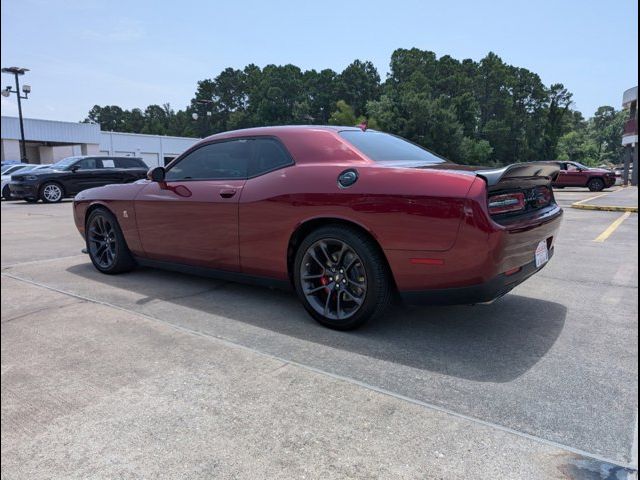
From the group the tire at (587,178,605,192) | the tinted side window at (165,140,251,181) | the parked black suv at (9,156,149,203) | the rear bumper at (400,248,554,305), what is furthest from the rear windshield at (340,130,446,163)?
the tire at (587,178,605,192)

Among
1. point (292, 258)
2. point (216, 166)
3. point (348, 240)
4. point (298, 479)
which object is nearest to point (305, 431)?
point (298, 479)

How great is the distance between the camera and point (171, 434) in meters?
2.06

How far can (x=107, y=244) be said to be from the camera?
4.98m

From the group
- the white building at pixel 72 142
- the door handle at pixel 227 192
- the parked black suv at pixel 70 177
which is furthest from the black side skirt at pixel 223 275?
the white building at pixel 72 142

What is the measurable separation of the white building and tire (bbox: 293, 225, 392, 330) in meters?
38.4

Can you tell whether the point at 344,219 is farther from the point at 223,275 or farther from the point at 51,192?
the point at 51,192

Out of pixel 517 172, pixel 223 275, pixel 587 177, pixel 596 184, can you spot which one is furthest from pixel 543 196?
pixel 596 184

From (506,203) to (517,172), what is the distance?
0.22 meters

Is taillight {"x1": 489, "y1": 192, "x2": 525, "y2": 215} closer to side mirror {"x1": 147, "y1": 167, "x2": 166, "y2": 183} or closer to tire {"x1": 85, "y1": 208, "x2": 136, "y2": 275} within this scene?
side mirror {"x1": 147, "y1": 167, "x2": 166, "y2": 183}

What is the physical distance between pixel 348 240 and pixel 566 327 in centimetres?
173

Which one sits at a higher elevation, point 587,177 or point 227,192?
point 227,192

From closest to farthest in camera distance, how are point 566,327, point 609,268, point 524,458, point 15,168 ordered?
point 524,458
point 566,327
point 609,268
point 15,168

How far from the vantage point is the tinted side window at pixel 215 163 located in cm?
390

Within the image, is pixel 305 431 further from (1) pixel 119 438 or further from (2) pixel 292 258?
(2) pixel 292 258
